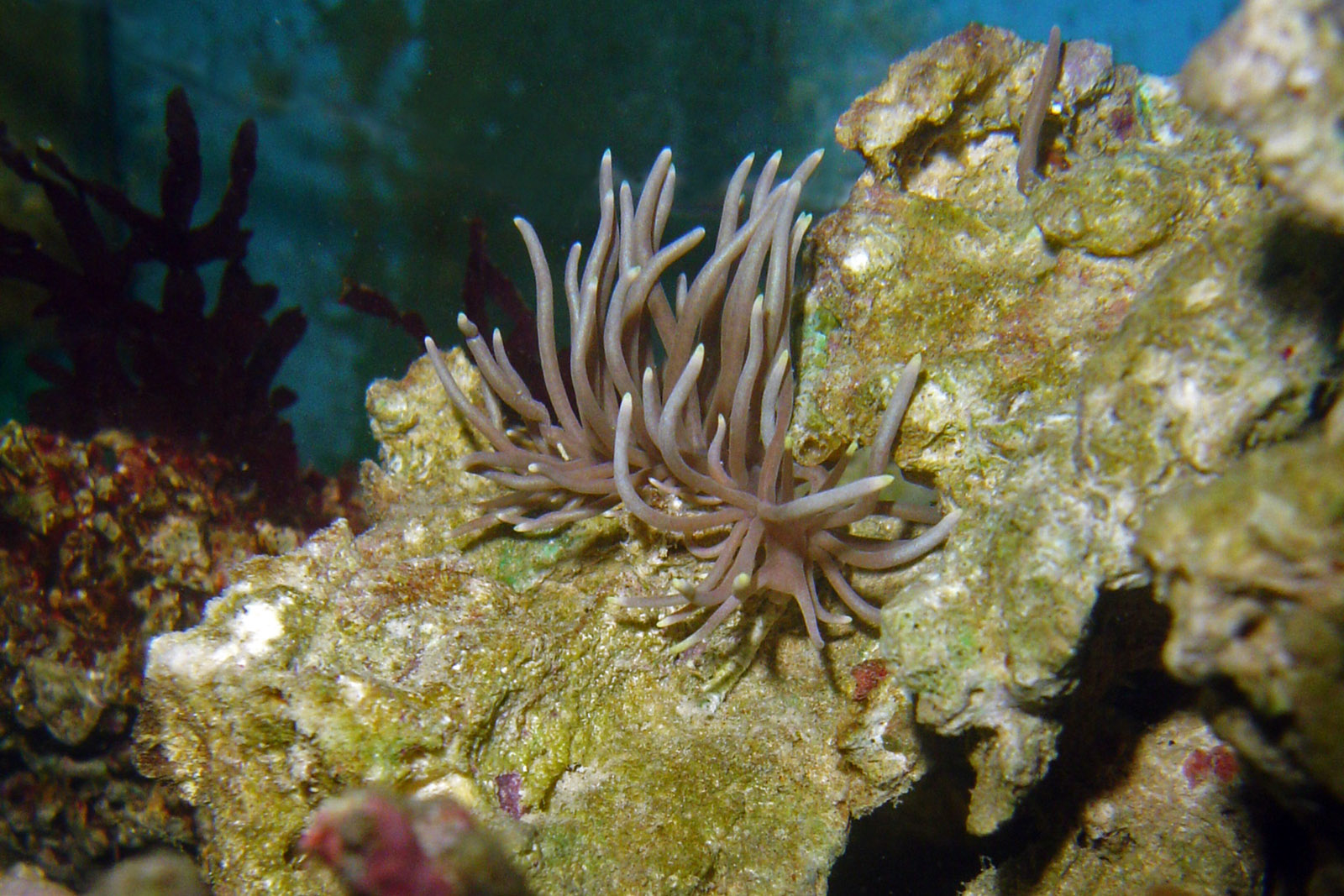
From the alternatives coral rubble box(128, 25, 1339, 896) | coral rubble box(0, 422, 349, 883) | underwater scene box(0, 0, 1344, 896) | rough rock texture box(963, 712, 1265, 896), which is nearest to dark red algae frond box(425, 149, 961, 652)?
underwater scene box(0, 0, 1344, 896)

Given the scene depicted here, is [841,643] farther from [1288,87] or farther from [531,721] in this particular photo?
[1288,87]

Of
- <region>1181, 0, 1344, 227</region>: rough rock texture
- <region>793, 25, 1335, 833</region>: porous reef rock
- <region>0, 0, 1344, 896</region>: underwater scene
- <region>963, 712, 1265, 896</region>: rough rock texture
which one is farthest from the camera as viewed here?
<region>963, 712, 1265, 896</region>: rough rock texture

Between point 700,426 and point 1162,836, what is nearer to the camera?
point 1162,836

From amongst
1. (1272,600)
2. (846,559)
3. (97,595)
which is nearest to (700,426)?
(846,559)

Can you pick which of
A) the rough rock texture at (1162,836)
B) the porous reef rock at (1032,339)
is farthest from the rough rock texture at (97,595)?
the rough rock texture at (1162,836)

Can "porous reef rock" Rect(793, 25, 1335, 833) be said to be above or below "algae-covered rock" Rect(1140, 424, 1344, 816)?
above

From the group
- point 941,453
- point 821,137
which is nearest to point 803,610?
point 941,453

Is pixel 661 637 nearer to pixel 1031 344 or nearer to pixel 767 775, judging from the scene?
pixel 767 775

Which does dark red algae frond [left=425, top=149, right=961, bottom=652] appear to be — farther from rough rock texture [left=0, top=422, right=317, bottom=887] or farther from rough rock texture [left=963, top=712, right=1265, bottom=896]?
rough rock texture [left=0, top=422, right=317, bottom=887]
